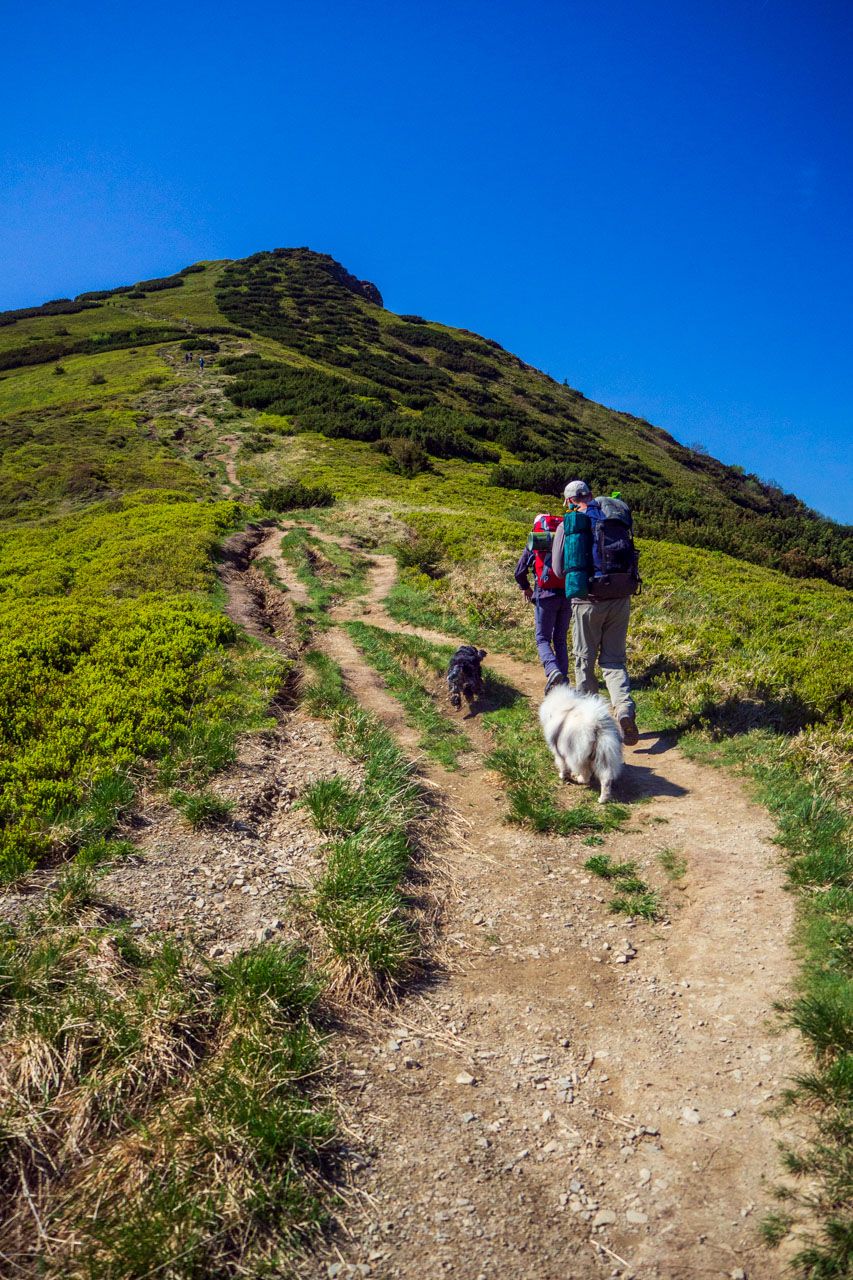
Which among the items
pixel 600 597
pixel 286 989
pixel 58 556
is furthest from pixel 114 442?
pixel 286 989

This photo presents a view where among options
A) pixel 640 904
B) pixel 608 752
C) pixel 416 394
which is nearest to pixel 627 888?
pixel 640 904

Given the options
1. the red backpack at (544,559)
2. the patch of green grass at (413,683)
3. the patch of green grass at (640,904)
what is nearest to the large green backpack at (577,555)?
the red backpack at (544,559)

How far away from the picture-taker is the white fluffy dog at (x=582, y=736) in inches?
240

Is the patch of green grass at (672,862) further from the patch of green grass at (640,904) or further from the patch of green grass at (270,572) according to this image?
the patch of green grass at (270,572)

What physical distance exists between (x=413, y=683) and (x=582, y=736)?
10.8ft

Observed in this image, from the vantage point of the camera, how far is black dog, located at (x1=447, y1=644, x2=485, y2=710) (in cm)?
830

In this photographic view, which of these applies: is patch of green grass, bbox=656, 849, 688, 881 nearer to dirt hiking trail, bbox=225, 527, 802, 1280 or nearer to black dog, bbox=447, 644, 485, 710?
dirt hiking trail, bbox=225, 527, 802, 1280

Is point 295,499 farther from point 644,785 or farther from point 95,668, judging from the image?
point 644,785

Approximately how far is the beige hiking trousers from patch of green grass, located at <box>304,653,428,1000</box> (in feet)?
7.37

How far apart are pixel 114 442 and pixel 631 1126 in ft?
111

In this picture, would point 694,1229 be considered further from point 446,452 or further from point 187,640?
point 446,452

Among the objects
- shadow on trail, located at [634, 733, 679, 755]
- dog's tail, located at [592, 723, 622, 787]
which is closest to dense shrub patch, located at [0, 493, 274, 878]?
dog's tail, located at [592, 723, 622, 787]

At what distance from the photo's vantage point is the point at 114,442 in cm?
3069

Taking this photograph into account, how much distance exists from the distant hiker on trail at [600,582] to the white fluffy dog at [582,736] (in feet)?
1.83
